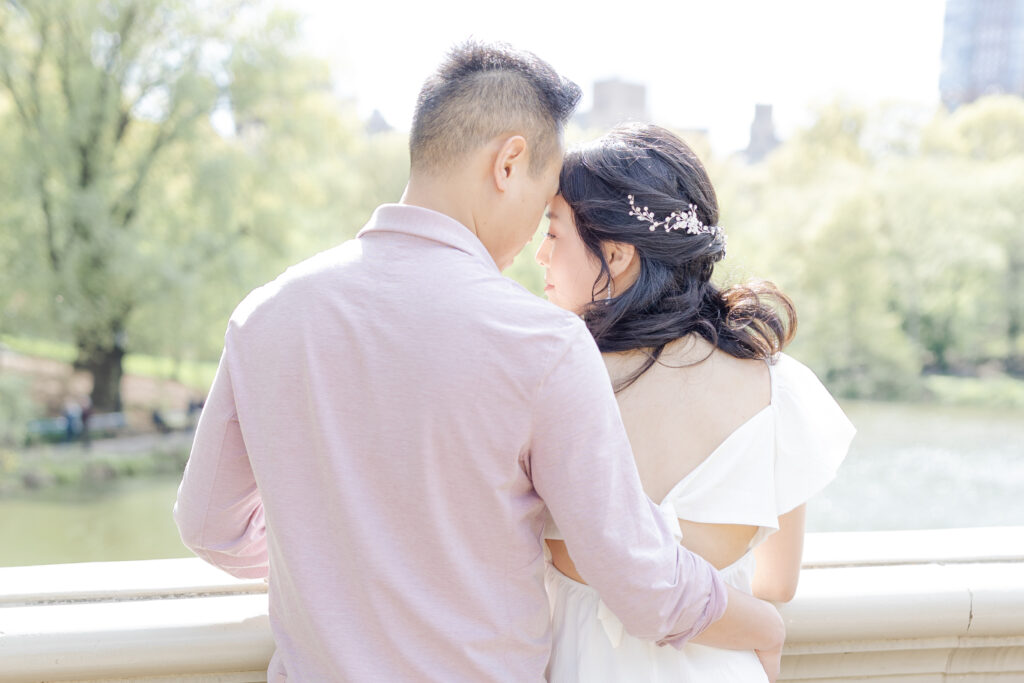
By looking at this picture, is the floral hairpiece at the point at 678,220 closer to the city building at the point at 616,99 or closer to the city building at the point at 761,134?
the city building at the point at 616,99

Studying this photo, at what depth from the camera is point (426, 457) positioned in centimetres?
95

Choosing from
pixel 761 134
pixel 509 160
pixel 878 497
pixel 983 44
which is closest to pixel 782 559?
pixel 509 160

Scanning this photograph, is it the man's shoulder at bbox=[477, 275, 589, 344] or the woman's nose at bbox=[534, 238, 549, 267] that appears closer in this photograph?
the man's shoulder at bbox=[477, 275, 589, 344]

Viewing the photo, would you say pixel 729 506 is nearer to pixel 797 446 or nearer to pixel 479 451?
pixel 797 446

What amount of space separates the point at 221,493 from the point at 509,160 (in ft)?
1.72

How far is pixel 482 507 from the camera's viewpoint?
98 centimetres

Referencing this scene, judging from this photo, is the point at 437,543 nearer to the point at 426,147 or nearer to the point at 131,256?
the point at 426,147

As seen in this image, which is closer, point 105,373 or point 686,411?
point 686,411

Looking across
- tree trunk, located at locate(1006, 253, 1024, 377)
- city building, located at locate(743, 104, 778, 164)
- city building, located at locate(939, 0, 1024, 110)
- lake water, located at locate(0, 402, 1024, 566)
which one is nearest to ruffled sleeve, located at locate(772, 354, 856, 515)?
lake water, located at locate(0, 402, 1024, 566)

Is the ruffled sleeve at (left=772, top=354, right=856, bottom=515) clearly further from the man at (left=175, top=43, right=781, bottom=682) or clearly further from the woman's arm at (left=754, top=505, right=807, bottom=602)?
the man at (left=175, top=43, right=781, bottom=682)

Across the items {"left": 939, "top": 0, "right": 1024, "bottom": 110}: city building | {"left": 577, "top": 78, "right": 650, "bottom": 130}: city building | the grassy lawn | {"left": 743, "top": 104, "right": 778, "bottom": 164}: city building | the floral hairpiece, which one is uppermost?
the floral hairpiece

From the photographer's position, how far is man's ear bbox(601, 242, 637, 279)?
1.37 meters

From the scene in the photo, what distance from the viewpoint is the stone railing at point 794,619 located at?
1284 mm

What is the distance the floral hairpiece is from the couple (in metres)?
0.16
